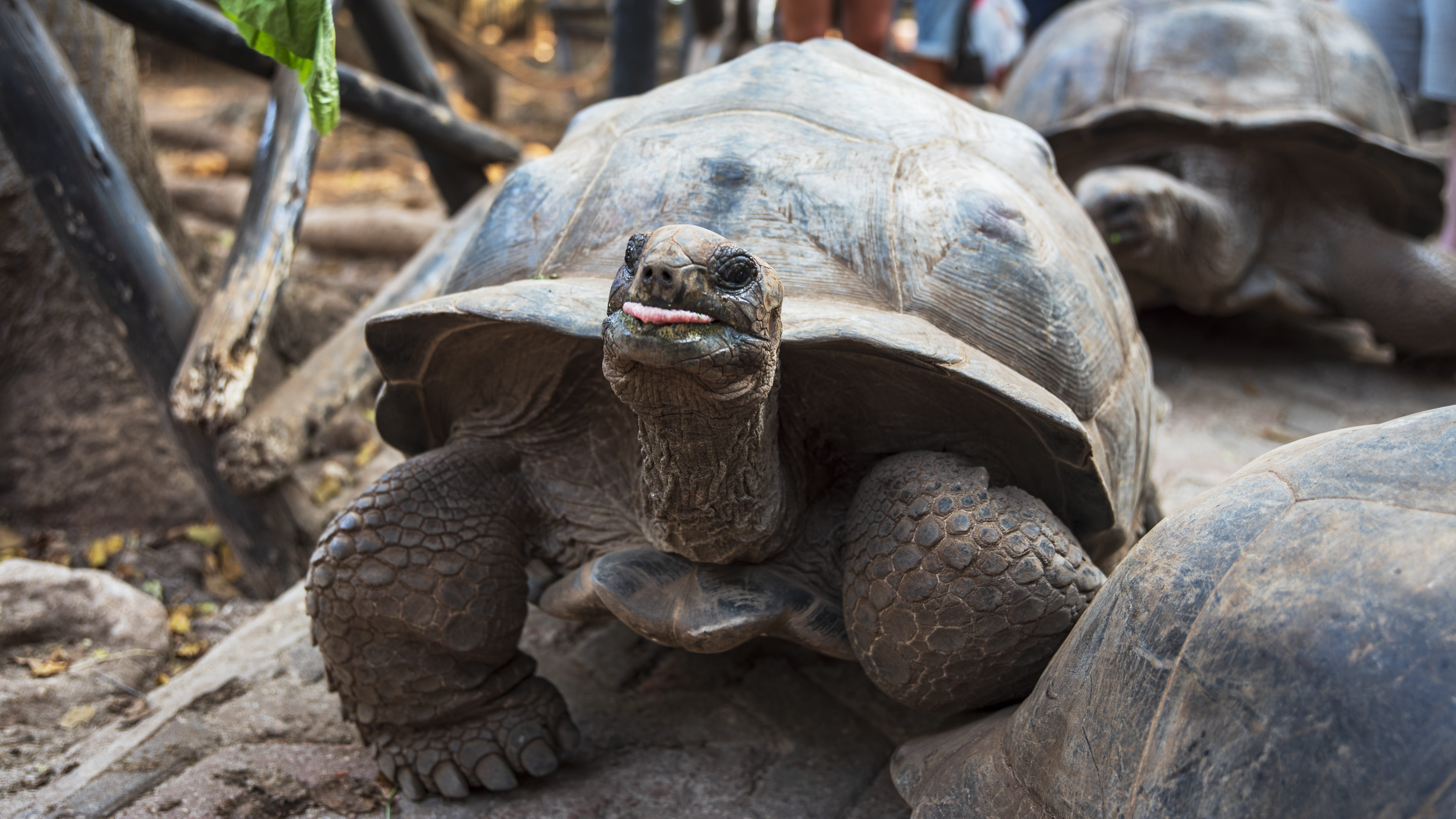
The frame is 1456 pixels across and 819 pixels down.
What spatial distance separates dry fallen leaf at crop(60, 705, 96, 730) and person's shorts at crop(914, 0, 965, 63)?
16.1ft

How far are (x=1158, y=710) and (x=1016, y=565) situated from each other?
1.27 feet

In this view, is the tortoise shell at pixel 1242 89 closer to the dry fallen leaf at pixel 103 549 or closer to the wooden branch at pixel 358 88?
the wooden branch at pixel 358 88

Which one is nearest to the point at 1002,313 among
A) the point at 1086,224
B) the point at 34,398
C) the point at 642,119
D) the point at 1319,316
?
the point at 1086,224

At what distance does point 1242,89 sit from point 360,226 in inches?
191

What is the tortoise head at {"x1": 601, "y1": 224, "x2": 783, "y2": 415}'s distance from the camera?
1255 mm

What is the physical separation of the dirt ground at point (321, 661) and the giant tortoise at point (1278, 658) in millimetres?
655

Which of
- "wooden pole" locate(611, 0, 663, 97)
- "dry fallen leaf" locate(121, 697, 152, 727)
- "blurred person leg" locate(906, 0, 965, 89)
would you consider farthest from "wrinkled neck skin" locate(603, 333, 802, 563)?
"blurred person leg" locate(906, 0, 965, 89)

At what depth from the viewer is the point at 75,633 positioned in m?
2.41

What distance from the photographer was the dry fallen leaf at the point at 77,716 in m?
2.15

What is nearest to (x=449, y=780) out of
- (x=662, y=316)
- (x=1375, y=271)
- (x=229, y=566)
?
(x=662, y=316)

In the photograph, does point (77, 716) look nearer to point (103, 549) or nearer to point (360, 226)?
point (103, 549)

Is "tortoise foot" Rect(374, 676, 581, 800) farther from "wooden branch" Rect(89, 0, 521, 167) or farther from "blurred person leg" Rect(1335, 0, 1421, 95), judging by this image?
"blurred person leg" Rect(1335, 0, 1421, 95)

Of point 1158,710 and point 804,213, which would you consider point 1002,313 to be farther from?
point 1158,710

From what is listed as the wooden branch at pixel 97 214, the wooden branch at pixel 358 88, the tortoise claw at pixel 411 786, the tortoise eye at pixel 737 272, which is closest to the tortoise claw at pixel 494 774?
the tortoise claw at pixel 411 786
